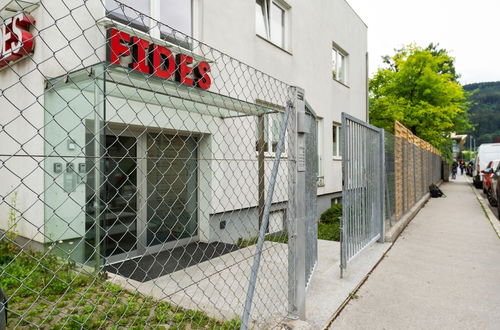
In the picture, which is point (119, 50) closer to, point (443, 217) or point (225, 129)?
point (225, 129)

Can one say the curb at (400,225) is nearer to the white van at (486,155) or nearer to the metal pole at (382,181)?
the metal pole at (382,181)

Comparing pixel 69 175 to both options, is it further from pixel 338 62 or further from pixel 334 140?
pixel 338 62

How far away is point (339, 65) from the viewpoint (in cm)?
1353

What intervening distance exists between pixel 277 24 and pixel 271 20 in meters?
0.47

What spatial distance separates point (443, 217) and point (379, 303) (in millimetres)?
7222

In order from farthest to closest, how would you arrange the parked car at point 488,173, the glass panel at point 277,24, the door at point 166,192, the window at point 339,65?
1. the window at point 339,65
2. the parked car at point 488,173
3. the glass panel at point 277,24
4. the door at point 166,192

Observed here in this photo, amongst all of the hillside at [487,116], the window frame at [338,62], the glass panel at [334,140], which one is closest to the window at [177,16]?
the window frame at [338,62]

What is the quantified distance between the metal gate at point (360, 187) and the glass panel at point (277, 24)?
4253mm

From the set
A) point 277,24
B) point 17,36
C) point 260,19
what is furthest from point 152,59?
point 277,24

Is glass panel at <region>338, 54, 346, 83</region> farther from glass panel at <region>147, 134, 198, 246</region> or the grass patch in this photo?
the grass patch

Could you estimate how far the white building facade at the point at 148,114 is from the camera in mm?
3264

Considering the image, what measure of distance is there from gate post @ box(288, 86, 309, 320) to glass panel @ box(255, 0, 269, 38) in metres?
6.18

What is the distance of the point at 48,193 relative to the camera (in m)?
4.82

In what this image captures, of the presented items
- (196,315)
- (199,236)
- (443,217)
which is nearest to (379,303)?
(196,315)
